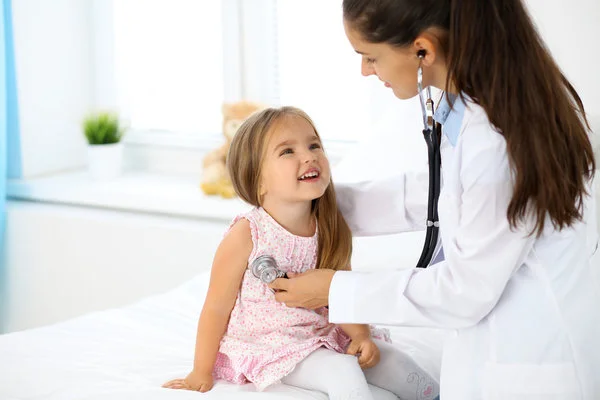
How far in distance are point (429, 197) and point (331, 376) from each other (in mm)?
356

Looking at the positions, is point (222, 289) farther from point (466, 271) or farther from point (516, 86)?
point (516, 86)

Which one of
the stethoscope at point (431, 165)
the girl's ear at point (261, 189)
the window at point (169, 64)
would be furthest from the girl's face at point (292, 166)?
the window at point (169, 64)

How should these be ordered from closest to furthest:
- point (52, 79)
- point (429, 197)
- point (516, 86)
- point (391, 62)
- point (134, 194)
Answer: point (516, 86), point (391, 62), point (429, 197), point (134, 194), point (52, 79)

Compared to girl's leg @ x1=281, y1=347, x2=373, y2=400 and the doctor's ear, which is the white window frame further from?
the doctor's ear

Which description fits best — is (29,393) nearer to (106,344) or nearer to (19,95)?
(106,344)

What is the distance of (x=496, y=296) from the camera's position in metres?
1.27

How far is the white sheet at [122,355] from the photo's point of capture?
1527mm

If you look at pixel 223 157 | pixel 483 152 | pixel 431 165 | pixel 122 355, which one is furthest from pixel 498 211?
pixel 223 157

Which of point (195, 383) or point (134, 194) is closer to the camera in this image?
point (195, 383)

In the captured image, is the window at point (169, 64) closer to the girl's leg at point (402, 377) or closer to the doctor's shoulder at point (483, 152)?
the girl's leg at point (402, 377)

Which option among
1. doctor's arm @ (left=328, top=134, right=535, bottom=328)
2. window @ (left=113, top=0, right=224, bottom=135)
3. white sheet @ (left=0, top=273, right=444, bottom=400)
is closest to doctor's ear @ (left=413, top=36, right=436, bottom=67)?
A: doctor's arm @ (left=328, top=134, right=535, bottom=328)

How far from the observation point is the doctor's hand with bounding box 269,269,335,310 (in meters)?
1.45

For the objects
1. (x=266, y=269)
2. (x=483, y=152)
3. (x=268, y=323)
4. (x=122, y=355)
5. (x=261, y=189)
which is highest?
(x=483, y=152)

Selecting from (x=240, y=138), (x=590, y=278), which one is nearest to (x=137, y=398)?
(x=240, y=138)
